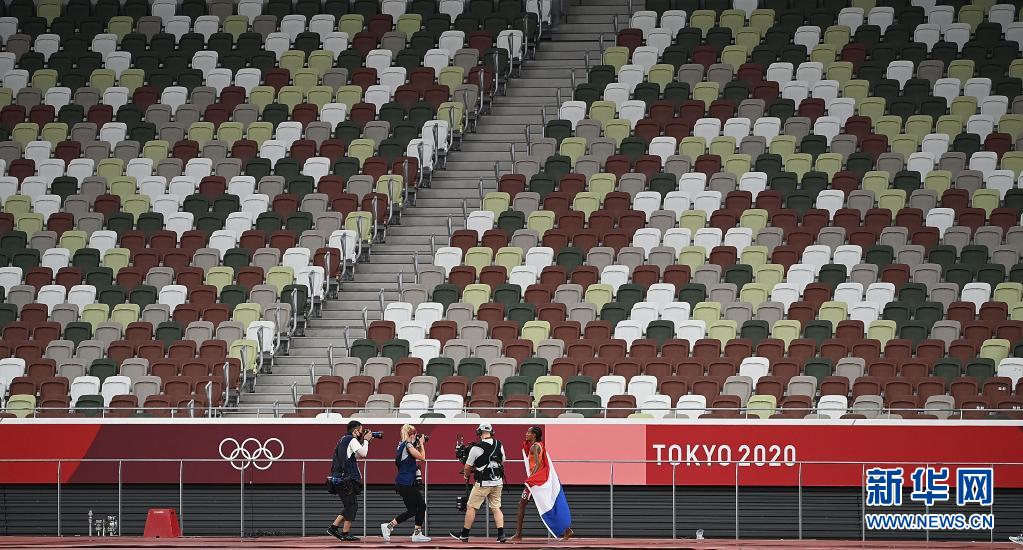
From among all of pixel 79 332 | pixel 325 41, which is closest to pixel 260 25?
pixel 325 41

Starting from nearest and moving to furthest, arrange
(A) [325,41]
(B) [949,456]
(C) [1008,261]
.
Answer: (B) [949,456], (C) [1008,261], (A) [325,41]

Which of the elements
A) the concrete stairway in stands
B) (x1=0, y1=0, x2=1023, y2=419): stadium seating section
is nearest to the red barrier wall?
(x1=0, y1=0, x2=1023, y2=419): stadium seating section

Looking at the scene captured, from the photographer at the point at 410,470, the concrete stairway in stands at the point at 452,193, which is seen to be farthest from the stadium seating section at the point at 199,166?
the photographer at the point at 410,470

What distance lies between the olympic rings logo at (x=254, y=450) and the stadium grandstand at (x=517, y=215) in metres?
0.23

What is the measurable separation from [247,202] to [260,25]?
6.71 meters

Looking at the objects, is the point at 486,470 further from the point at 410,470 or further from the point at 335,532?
the point at 335,532

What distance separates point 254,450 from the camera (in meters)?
23.2

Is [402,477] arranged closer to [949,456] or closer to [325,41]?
[949,456]

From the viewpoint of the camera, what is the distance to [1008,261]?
27609 mm

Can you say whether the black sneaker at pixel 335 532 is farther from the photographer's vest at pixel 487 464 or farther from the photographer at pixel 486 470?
A: the photographer's vest at pixel 487 464

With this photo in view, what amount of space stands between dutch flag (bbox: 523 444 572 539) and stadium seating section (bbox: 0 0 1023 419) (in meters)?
3.74

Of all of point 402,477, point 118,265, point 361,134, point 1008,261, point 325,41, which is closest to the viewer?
point 402,477

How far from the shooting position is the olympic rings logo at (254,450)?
75.7 feet

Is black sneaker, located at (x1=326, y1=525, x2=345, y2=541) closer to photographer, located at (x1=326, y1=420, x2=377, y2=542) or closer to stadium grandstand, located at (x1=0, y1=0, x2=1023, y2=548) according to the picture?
photographer, located at (x1=326, y1=420, x2=377, y2=542)
